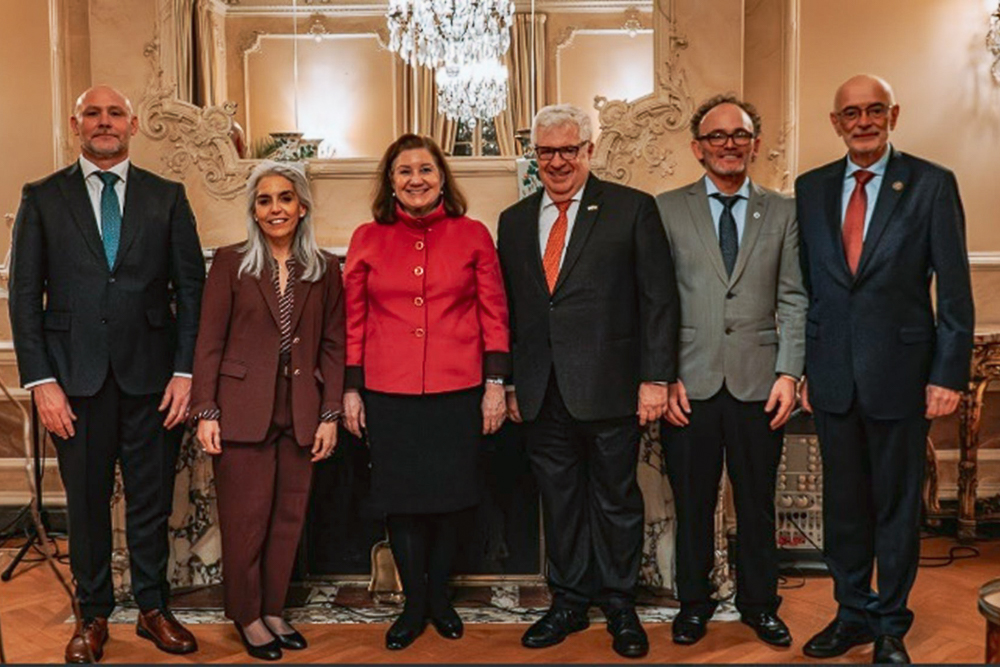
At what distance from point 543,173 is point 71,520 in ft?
6.30

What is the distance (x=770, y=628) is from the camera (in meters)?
3.31

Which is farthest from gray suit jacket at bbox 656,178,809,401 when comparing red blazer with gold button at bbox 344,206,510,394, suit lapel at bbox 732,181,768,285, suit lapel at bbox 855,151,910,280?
red blazer with gold button at bbox 344,206,510,394

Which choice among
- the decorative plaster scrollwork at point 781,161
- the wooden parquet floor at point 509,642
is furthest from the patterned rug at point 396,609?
the decorative plaster scrollwork at point 781,161

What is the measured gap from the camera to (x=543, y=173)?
10.7 ft

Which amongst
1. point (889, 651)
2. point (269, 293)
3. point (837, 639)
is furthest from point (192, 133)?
point (889, 651)

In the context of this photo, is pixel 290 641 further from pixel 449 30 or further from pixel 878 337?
pixel 449 30

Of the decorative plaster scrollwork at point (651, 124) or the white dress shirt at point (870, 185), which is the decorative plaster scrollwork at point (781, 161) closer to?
the decorative plaster scrollwork at point (651, 124)

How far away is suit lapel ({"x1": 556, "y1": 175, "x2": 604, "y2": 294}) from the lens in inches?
125

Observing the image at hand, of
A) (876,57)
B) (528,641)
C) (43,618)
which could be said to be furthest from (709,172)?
(43,618)

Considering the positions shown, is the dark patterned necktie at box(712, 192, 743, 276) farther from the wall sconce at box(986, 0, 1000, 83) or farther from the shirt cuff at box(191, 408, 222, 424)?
the wall sconce at box(986, 0, 1000, 83)

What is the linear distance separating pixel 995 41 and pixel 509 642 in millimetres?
3572

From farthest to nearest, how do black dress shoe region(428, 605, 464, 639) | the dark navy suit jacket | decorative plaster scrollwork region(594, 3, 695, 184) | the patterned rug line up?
decorative plaster scrollwork region(594, 3, 695, 184) → the patterned rug → black dress shoe region(428, 605, 464, 639) → the dark navy suit jacket

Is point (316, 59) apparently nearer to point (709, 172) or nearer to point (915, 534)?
point (709, 172)

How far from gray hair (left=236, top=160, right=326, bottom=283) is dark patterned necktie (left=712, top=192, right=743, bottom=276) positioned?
4.29ft
